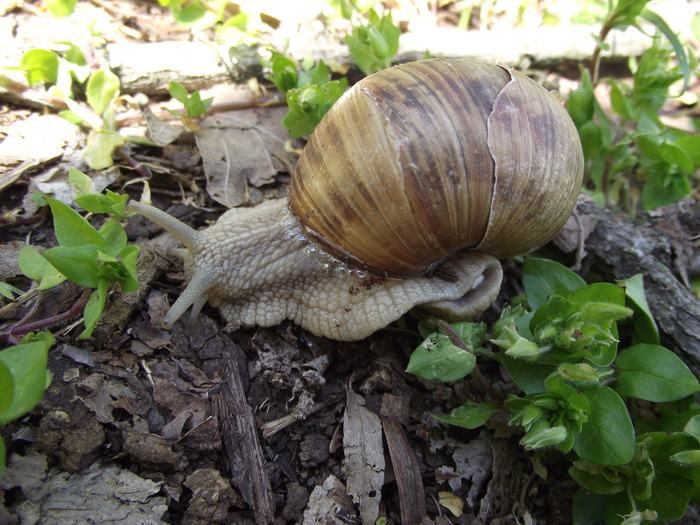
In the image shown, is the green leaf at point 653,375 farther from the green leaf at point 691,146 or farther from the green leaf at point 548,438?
the green leaf at point 691,146

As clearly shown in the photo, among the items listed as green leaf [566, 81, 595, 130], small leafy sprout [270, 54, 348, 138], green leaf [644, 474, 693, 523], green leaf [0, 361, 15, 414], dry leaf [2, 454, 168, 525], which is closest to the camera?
green leaf [0, 361, 15, 414]

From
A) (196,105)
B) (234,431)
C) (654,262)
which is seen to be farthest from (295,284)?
(654,262)

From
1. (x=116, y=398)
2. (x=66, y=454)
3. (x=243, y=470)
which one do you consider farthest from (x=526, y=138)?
(x=66, y=454)

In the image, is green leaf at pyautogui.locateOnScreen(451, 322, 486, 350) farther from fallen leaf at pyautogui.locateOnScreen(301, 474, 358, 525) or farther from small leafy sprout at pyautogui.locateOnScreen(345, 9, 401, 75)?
small leafy sprout at pyautogui.locateOnScreen(345, 9, 401, 75)

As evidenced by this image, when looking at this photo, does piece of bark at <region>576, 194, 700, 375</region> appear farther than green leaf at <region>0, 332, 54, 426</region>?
Yes

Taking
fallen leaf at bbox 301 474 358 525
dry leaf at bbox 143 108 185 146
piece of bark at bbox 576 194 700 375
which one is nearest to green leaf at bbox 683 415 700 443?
piece of bark at bbox 576 194 700 375

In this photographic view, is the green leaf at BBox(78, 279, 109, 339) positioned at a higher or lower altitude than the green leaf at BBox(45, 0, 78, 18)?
lower
